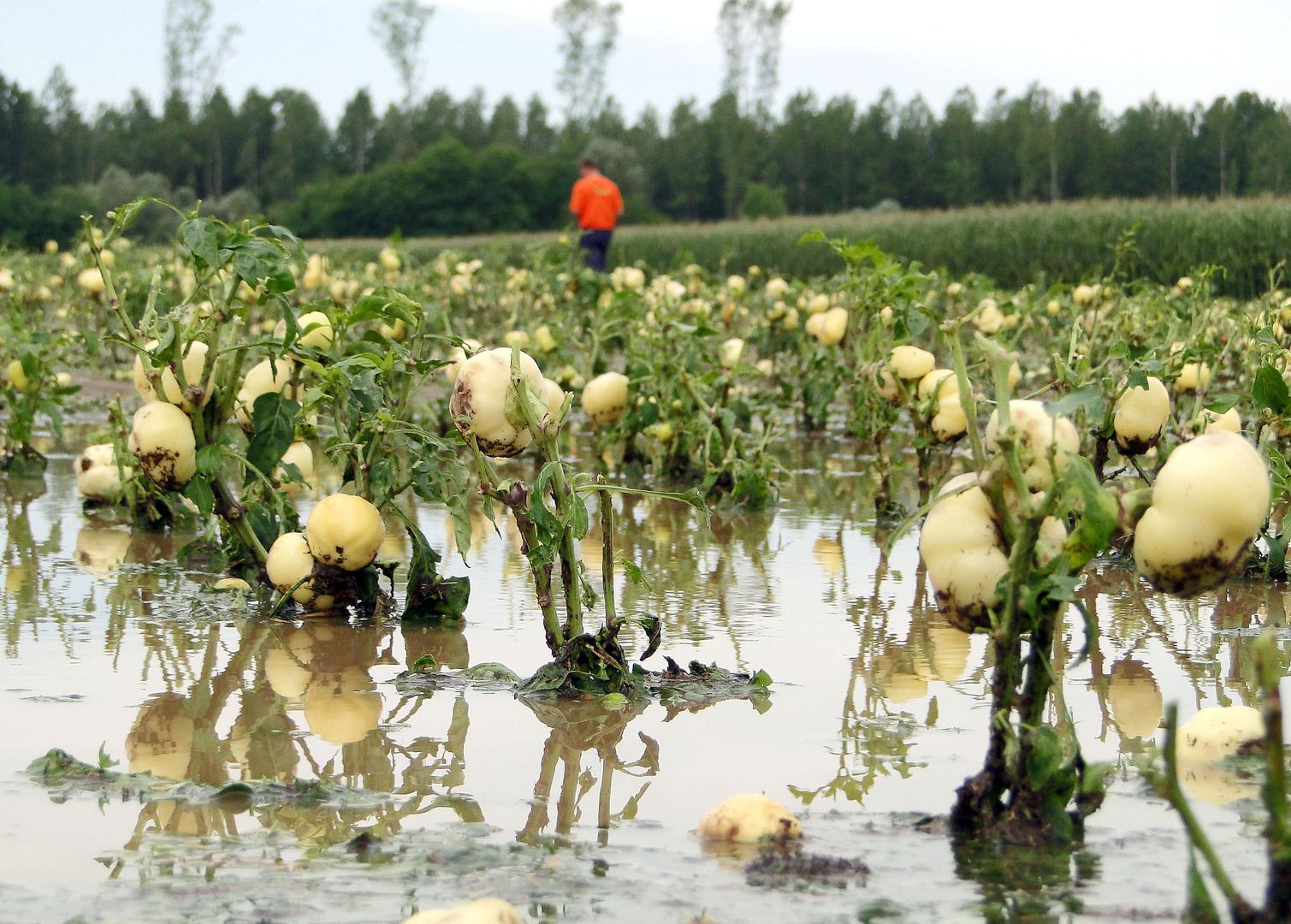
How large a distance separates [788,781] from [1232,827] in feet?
1.92

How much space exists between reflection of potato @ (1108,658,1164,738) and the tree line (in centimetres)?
5328

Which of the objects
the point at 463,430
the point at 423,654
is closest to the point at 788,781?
the point at 463,430

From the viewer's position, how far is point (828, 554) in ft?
14.1

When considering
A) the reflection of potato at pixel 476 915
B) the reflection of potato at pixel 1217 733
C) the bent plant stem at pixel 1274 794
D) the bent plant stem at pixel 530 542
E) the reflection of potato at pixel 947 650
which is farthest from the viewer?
the reflection of potato at pixel 947 650

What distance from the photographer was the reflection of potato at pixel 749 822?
1.91m

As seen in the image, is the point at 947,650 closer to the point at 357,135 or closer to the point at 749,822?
the point at 749,822

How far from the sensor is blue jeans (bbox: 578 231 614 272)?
14695mm

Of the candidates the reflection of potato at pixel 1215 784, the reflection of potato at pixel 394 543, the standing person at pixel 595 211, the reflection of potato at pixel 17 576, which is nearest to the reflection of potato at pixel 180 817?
the reflection of potato at pixel 1215 784

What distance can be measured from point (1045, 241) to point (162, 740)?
63.5 ft

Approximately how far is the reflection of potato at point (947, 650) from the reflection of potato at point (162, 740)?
1.33 metres

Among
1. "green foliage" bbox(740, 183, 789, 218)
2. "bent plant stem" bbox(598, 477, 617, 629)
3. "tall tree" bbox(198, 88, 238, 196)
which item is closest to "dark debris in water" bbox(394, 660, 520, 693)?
"bent plant stem" bbox(598, 477, 617, 629)

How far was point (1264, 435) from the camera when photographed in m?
3.61

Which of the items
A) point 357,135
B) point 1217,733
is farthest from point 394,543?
Result: point 357,135

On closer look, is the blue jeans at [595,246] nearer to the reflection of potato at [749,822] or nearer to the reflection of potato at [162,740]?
the reflection of potato at [162,740]
